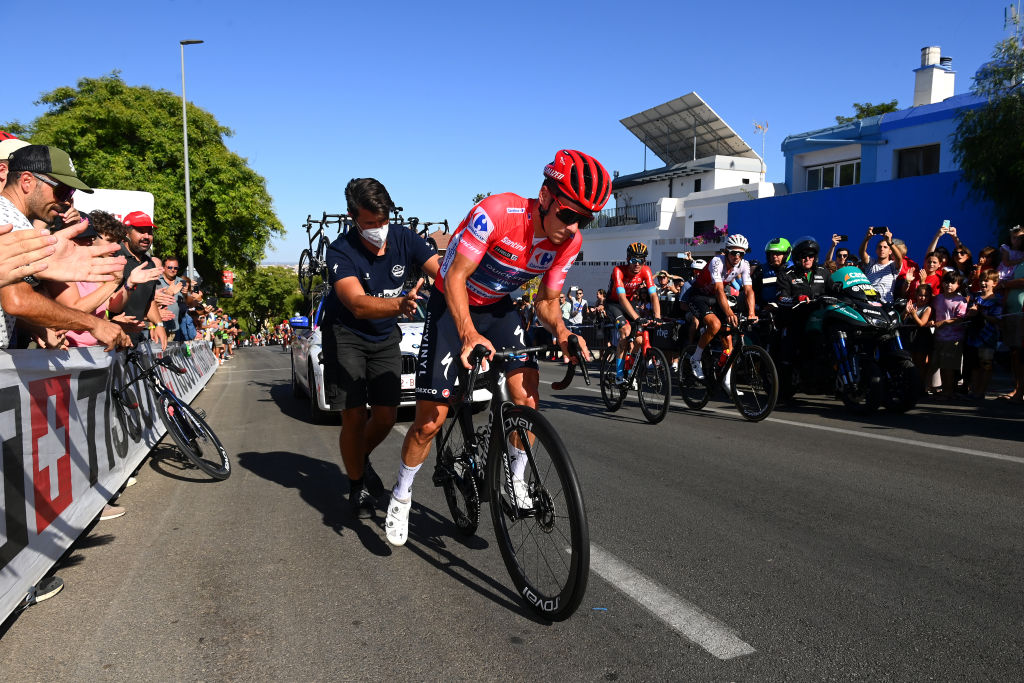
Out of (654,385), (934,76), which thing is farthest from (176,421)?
(934,76)

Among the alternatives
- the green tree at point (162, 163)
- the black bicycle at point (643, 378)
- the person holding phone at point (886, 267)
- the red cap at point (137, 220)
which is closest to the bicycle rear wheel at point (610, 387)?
the black bicycle at point (643, 378)

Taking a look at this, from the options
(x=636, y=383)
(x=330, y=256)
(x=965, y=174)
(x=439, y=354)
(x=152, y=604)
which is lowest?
(x=152, y=604)

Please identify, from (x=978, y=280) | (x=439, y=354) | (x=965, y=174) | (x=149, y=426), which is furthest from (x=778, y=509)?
(x=965, y=174)

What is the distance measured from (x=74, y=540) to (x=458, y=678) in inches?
98.8

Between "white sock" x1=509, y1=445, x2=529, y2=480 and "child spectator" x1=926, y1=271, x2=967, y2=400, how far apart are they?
8692 millimetres

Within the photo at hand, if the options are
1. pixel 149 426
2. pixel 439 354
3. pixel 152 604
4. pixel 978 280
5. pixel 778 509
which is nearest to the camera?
pixel 152 604

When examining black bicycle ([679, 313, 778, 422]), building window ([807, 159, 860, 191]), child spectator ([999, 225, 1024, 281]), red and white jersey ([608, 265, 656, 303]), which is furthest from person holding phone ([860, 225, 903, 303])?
building window ([807, 159, 860, 191])

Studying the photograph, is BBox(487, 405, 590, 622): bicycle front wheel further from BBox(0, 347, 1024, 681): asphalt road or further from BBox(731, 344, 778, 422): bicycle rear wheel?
BBox(731, 344, 778, 422): bicycle rear wheel

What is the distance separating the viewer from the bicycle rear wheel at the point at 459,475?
3.80 metres

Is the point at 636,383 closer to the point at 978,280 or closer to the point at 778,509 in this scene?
the point at 778,509

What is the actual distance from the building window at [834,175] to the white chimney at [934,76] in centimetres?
476

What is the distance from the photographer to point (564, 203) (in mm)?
3561

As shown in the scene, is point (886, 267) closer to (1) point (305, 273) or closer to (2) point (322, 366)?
(2) point (322, 366)

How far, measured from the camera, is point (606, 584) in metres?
3.47
